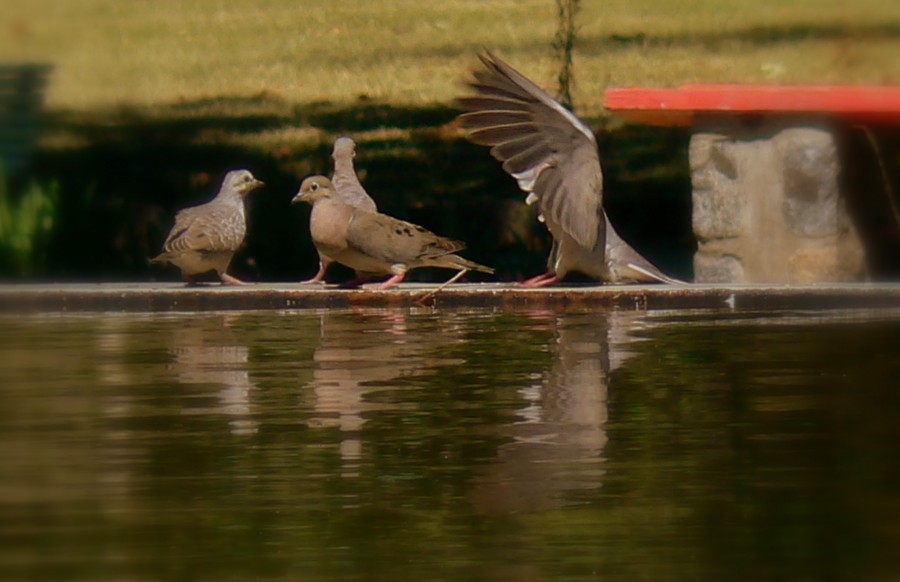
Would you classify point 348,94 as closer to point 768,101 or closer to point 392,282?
point 392,282

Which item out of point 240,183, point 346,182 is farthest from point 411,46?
point 240,183

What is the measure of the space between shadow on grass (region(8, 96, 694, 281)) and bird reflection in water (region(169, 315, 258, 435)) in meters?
2.87

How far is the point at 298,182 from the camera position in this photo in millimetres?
13266

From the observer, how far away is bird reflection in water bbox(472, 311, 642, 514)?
17.1 feet

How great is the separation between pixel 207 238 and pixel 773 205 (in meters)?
2.89

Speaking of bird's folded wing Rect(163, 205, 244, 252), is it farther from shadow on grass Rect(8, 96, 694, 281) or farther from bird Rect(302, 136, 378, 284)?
shadow on grass Rect(8, 96, 694, 281)

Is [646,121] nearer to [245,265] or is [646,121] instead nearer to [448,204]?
[448,204]

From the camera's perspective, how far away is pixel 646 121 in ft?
38.2

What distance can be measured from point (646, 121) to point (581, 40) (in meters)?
3.42

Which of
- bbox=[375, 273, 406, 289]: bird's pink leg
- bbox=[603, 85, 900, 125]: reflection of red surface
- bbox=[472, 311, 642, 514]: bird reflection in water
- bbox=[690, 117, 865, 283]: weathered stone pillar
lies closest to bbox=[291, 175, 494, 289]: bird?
bbox=[375, 273, 406, 289]: bird's pink leg

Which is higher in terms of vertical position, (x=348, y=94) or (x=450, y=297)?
(x=348, y=94)

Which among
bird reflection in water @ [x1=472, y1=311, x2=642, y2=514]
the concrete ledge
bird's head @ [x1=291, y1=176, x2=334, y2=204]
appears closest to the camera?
bird reflection in water @ [x1=472, y1=311, x2=642, y2=514]

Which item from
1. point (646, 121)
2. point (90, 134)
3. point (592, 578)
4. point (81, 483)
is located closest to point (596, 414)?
point (81, 483)

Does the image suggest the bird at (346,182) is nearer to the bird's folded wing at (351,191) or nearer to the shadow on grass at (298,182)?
the bird's folded wing at (351,191)
